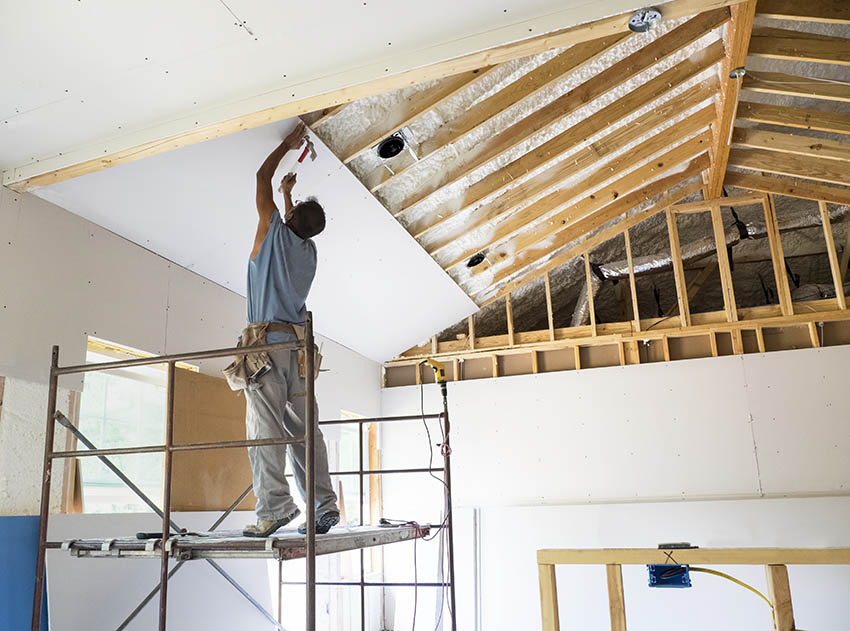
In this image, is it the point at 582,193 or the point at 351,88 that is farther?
the point at 582,193

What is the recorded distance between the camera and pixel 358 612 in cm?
622

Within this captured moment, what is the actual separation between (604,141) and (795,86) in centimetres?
139

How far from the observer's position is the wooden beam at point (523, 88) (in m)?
4.25

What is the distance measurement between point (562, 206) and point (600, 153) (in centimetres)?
65

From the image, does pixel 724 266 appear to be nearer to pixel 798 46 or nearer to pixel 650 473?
pixel 650 473

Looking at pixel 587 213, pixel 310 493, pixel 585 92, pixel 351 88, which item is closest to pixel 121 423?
pixel 310 493

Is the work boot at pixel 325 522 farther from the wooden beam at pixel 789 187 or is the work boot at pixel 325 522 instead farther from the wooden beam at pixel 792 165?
the wooden beam at pixel 789 187

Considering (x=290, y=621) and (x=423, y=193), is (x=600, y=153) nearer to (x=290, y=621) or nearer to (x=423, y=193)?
(x=423, y=193)

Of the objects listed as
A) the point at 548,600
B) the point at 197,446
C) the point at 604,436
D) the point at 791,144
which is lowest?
the point at 548,600

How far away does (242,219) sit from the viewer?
414 cm

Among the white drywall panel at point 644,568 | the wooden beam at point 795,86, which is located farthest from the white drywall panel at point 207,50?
the white drywall panel at point 644,568

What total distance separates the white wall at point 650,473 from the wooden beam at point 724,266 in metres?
0.46

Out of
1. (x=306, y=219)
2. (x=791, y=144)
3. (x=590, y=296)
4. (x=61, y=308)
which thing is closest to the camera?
(x=306, y=219)

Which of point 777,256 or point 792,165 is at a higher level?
point 792,165
